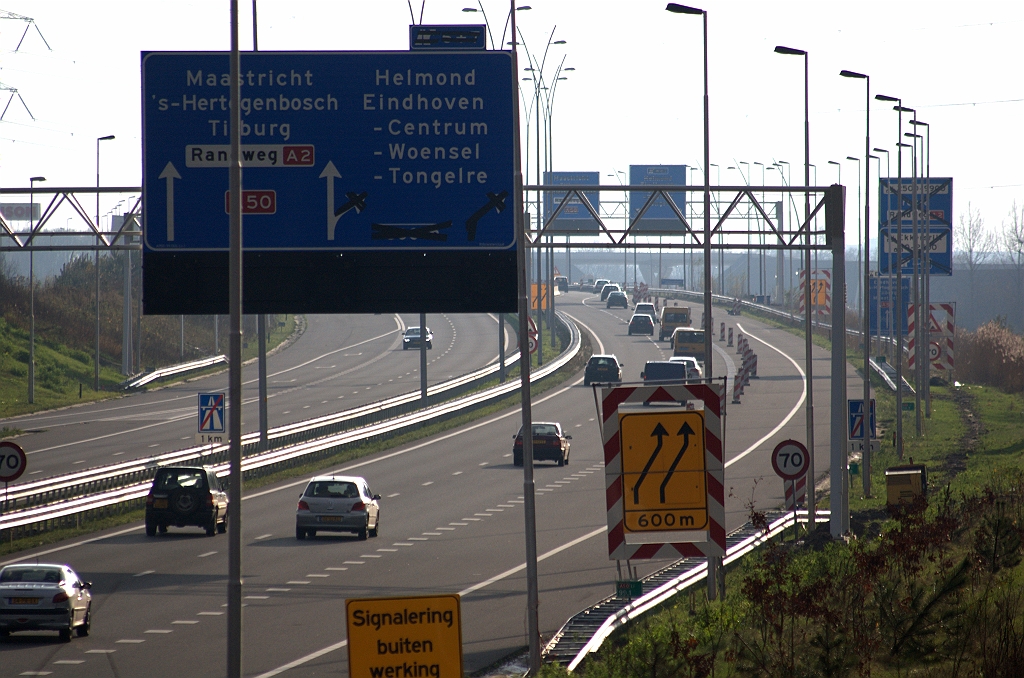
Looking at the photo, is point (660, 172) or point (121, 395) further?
point (660, 172)

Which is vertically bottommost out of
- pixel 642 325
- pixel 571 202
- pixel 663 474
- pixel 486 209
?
pixel 642 325

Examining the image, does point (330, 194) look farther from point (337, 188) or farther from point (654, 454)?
point (654, 454)

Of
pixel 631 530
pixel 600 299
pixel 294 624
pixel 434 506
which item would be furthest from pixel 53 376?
pixel 600 299

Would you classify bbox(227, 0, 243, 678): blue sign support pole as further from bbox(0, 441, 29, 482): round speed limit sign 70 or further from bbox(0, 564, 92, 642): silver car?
bbox(0, 441, 29, 482): round speed limit sign 70

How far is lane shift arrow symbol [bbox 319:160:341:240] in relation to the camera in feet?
61.8

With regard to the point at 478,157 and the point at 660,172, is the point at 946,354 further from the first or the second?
the point at 660,172

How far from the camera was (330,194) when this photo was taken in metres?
18.9

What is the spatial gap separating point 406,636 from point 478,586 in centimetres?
1487

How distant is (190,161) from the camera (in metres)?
18.9

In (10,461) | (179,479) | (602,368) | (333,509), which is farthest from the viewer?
(602,368)

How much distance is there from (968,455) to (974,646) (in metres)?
31.2

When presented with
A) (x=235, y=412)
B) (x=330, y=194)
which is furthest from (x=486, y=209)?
(x=235, y=412)

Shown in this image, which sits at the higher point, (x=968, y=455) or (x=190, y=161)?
(x=190, y=161)

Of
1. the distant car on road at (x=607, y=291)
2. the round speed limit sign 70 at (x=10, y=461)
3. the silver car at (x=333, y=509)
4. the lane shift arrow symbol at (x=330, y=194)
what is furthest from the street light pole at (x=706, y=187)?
the distant car on road at (x=607, y=291)
